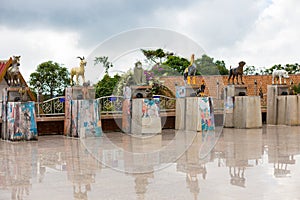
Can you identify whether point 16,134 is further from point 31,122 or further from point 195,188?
point 195,188

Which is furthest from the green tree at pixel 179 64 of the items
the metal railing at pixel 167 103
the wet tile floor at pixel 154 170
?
the wet tile floor at pixel 154 170

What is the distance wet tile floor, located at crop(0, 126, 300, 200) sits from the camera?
5160mm

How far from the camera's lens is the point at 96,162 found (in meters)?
7.68

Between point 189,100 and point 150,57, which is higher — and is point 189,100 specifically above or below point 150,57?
below

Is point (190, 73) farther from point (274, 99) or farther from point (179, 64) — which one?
point (274, 99)

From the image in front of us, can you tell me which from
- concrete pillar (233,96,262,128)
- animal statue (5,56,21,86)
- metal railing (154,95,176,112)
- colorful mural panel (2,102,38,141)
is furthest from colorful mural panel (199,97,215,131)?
animal statue (5,56,21,86)

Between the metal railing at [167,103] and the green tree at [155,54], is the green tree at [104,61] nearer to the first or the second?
the green tree at [155,54]

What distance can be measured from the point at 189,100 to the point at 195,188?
920 centimetres

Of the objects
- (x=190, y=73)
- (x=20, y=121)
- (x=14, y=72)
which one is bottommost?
(x=20, y=121)

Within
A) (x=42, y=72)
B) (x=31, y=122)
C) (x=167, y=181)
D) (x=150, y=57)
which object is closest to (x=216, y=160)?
(x=167, y=181)

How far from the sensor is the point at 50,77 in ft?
63.6

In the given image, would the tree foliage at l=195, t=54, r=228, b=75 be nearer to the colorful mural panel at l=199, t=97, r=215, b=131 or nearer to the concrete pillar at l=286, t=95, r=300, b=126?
the colorful mural panel at l=199, t=97, r=215, b=131

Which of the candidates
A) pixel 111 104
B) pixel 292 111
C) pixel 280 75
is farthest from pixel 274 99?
pixel 111 104

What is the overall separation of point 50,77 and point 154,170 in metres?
13.7
